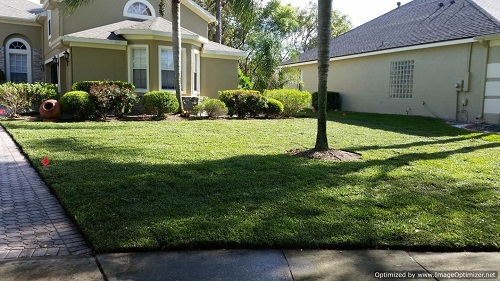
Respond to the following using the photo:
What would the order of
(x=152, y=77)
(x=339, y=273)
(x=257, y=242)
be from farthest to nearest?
(x=152, y=77)
(x=257, y=242)
(x=339, y=273)

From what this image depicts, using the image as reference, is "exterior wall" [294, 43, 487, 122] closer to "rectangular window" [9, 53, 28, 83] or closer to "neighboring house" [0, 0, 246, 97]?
"neighboring house" [0, 0, 246, 97]

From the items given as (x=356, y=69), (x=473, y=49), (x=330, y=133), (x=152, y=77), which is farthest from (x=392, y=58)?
(x=152, y=77)

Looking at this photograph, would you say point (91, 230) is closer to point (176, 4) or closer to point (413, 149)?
point (413, 149)

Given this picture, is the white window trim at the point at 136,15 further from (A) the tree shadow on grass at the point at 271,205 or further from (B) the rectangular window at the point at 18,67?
(A) the tree shadow on grass at the point at 271,205

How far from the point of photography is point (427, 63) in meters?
16.5

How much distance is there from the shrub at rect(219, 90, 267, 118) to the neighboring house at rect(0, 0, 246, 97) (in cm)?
274

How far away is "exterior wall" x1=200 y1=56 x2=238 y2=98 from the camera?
62.6 feet

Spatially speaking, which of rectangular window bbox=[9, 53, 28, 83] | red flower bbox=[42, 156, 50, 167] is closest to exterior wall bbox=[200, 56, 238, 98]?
rectangular window bbox=[9, 53, 28, 83]

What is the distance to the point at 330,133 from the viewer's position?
423 inches

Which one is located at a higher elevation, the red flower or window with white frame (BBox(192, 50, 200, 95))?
window with white frame (BBox(192, 50, 200, 95))

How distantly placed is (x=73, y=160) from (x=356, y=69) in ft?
55.5

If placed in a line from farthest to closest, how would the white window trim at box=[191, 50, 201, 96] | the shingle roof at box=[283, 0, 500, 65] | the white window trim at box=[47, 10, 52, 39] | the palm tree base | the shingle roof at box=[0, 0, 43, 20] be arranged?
1. the shingle roof at box=[0, 0, 43, 20]
2. the white window trim at box=[47, 10, 52, 39]
3. the white window trim at box=[191, 50, 201, 96]
4. the shingle roof at box=[283, 0, 500, 65]
5. the palm tree base

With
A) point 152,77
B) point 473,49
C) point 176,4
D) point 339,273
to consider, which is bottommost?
point 339,273

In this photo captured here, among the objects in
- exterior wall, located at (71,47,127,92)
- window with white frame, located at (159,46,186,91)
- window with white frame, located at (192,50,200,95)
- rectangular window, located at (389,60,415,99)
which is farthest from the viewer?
window with white frame, located at (192,50,200,95)
